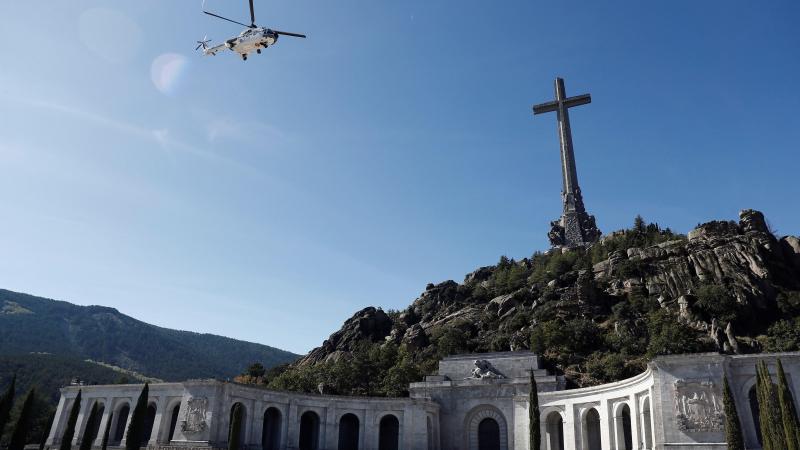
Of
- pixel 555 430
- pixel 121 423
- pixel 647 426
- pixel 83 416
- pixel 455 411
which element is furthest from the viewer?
pixel 455 411

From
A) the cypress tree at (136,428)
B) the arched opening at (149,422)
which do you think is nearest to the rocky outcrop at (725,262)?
the arched opening at (149,422)

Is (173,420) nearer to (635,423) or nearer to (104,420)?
(104,420)

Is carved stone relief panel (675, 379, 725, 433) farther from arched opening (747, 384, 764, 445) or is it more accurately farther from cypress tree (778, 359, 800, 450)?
cypress tree (778, 359, 800, 450)

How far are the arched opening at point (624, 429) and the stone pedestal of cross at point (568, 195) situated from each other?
69.8 metres

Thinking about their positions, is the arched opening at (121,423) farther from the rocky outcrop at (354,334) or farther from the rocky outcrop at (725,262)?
the rocky outcrop at (725,262)

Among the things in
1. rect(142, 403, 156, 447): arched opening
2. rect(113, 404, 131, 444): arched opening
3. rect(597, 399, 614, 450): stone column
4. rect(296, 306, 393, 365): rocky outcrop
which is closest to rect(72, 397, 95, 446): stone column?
rect(113, 404, 131, 444): arched opening

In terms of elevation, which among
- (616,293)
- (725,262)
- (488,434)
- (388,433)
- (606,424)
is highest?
(725,262)

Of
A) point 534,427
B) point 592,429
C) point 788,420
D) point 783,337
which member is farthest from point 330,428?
point 783,337

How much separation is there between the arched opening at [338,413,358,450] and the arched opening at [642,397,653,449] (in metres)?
27.4

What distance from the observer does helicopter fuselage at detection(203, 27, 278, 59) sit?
32.7 metres

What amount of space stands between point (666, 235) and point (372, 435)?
69.3m

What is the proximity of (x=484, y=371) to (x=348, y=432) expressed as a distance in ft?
48.2

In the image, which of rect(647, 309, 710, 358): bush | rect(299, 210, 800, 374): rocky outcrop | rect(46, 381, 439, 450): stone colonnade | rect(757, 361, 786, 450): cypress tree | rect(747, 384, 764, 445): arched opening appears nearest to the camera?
rect(757, 361, 786, 450): cypress tree

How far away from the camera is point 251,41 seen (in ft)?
109
